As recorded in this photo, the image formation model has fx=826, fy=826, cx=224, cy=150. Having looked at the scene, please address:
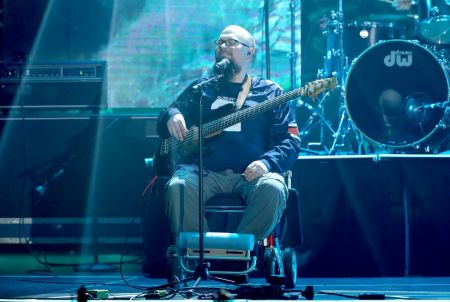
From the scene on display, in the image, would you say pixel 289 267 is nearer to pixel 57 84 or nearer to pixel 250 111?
pixel 250 111

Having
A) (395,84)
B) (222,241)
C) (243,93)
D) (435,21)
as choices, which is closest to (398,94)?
(395,84)

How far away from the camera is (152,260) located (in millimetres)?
5180

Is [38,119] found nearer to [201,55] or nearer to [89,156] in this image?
[89,156]

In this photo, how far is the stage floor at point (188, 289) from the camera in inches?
165

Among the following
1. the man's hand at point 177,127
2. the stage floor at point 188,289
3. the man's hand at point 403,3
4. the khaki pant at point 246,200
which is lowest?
the stage floor at point 188,289

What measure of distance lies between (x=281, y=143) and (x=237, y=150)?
255mm

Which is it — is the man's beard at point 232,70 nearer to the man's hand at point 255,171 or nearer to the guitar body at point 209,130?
the guitar body at point 209,130

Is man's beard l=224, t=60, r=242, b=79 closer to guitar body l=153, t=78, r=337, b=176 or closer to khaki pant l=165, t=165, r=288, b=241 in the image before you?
guitar body l=153, t=78, r=337, b=176

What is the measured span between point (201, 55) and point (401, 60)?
1.71 m

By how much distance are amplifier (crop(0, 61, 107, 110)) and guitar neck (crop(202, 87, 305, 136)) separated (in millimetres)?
1363

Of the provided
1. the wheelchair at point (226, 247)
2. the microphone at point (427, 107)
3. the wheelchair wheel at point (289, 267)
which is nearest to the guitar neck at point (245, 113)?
the wheelchair at point (226, 247)

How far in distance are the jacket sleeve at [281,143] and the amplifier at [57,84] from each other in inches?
59.9

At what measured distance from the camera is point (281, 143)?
464 cm

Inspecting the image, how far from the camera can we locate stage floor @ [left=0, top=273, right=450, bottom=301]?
4.18 m
